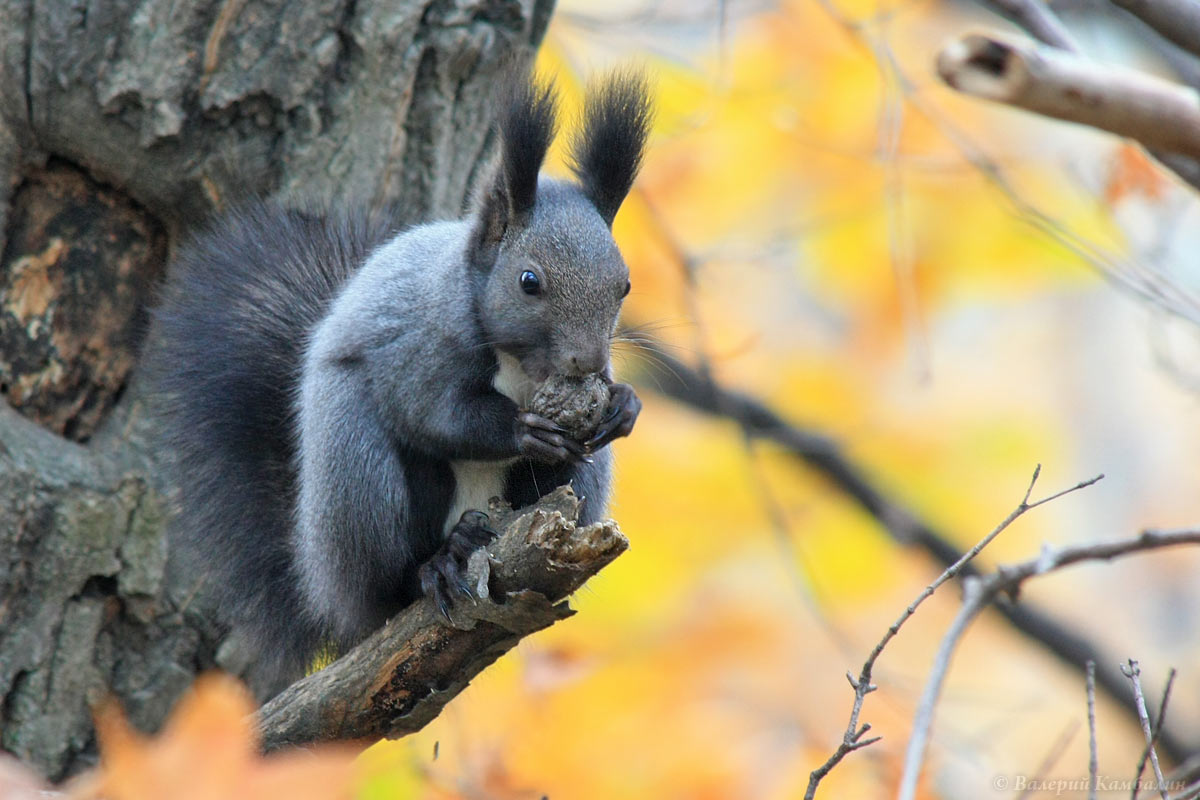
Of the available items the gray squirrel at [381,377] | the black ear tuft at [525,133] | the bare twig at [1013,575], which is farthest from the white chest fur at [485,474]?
the bare twig at [1013,575]

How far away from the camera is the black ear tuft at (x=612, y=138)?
216 cm

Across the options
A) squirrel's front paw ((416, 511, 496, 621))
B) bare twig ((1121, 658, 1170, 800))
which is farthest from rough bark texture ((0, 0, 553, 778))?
bare twig ((1121, 658, 1170, 800))

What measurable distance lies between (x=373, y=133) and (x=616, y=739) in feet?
7.78

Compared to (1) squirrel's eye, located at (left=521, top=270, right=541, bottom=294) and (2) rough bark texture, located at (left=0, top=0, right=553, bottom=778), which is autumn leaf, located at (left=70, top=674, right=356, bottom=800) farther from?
(2) rough bark texture, located at (left=0, top=0, right=553, bottom=778)

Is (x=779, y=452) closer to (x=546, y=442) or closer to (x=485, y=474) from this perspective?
(x=485, y=474)

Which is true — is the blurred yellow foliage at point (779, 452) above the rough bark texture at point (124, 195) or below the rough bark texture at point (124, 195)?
below

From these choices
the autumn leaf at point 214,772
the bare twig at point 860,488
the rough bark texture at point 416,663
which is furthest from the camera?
the bare twig at point 860,488

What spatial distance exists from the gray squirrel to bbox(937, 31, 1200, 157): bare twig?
934 mm

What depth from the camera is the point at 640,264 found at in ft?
13.6

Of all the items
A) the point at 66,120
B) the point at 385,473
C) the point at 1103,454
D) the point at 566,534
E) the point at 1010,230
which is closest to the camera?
the point at 566,534

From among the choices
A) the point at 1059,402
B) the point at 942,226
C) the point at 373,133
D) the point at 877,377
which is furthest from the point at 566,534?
the point at 1059,402

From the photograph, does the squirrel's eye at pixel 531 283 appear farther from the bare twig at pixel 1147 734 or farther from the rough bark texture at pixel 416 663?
the bare twig at pixel 1147 734

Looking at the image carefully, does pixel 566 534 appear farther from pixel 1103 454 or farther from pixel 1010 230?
pixel 1103 454

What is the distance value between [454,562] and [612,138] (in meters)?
0.83
